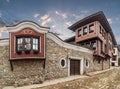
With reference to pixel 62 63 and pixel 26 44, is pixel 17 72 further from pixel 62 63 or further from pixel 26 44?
pixel 62 63

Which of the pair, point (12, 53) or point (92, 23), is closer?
point (12, 53)

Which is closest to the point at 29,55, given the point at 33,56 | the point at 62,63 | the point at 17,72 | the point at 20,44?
the point at 33,56

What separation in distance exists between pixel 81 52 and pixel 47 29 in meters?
7.05

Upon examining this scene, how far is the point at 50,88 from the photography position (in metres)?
12.6

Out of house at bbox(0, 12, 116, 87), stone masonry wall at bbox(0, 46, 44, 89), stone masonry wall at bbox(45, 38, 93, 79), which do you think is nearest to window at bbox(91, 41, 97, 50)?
house at bbox(0, 12, 116, 87)

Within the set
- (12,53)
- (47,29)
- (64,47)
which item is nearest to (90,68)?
(64,47)

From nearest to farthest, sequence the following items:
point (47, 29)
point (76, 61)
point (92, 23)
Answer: point (47, 29)
point (76, 61)
point (92, 23)

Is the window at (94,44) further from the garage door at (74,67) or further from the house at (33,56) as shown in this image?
the house at (33,56)

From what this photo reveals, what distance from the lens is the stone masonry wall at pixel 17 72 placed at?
A: 14625 millimetres

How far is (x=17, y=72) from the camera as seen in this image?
15.0m

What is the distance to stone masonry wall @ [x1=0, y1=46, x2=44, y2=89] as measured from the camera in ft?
48.0

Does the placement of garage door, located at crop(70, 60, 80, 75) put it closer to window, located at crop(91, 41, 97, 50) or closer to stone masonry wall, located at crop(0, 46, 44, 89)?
stone masonry wall, located at crop(0, 46, 44, 89)

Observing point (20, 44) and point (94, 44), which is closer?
point (20, 44)

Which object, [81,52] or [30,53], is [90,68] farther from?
[30,53]
